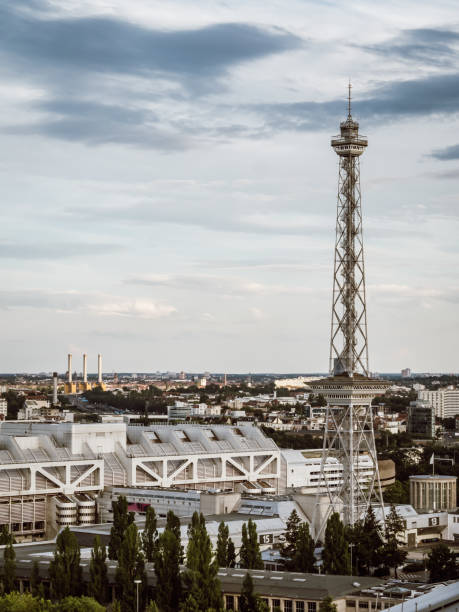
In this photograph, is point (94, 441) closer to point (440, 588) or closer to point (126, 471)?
point (126, 471)

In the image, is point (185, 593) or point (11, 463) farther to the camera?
point (11, 463)

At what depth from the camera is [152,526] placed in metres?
66.4

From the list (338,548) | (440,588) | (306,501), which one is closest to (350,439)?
(306,501)

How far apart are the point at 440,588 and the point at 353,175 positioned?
33993 millimetres

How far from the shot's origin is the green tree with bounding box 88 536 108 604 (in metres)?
57.7

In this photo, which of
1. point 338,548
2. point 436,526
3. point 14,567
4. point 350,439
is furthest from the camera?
point 436,526

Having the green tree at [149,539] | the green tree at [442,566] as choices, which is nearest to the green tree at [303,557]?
the green tree at [442,566]

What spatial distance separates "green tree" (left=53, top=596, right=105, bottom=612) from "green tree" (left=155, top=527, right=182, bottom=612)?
3556 millimetres

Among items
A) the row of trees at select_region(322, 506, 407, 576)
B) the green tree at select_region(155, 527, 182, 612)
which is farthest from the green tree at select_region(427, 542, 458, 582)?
the green tree at select_region(155, 527, 182, 612)

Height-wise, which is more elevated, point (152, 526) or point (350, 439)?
point (350, 439)

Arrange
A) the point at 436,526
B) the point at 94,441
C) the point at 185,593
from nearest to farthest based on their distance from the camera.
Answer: the point at 185,593
the point at 436,526
the point at 94,441

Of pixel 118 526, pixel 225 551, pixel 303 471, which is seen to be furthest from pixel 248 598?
pixel 303 471

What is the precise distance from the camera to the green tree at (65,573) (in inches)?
2288

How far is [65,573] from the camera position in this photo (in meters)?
58.6
